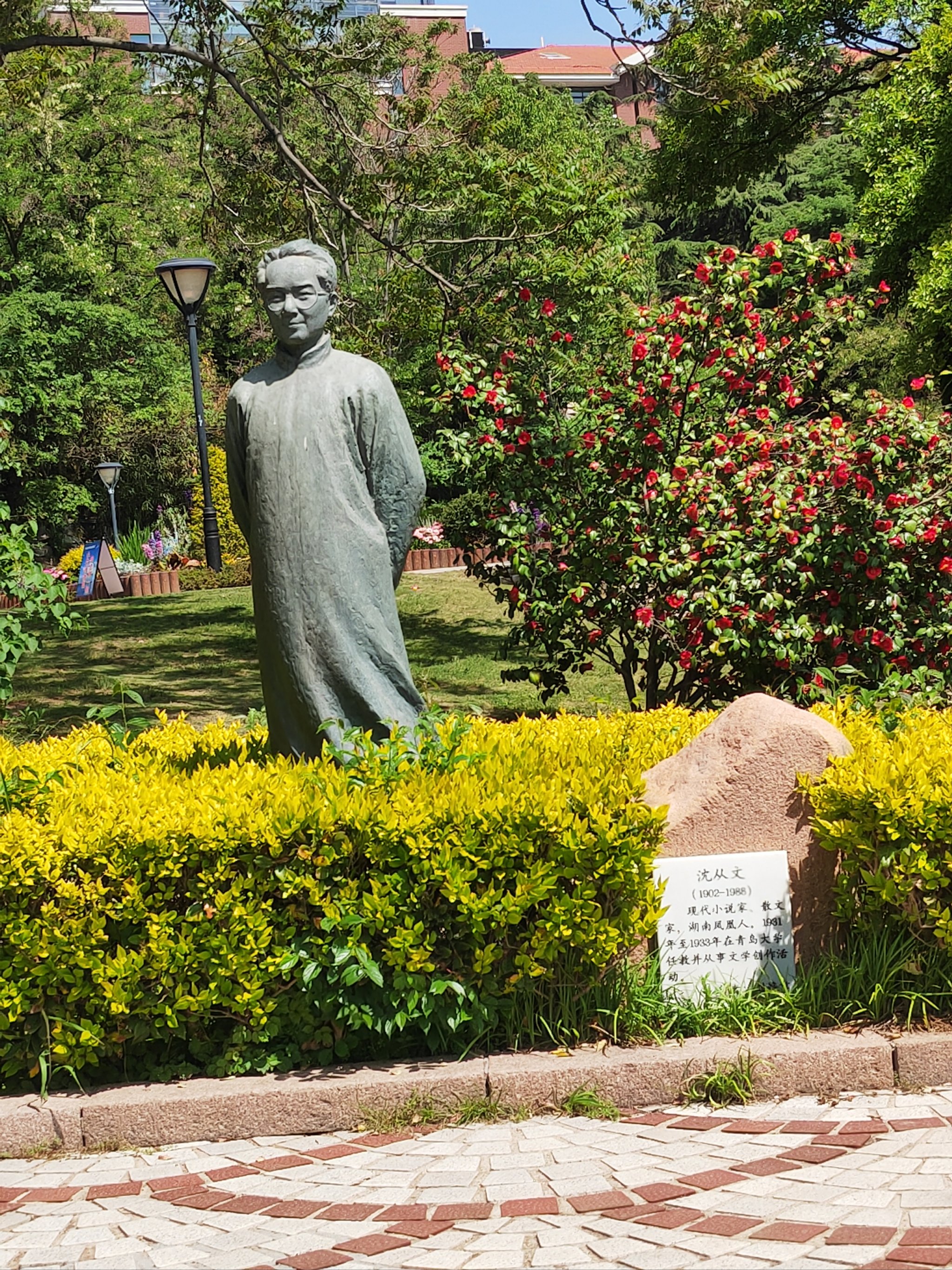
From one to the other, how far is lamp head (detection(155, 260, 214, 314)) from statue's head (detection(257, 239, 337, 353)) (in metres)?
8.39

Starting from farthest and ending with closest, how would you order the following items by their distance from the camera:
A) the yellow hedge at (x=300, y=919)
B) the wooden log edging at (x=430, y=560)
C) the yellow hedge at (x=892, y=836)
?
1. the wooden log edging at (x=430, y=560)
2. the yellow hedge at (x=892, y=836)
3. the yellow hedge at (x=300, y=919)

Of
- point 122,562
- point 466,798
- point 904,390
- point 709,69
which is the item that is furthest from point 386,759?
point 122,562

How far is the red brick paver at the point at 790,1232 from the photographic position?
303 centimetres

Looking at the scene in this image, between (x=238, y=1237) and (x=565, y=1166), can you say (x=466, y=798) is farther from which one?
(x=238, y=1237)

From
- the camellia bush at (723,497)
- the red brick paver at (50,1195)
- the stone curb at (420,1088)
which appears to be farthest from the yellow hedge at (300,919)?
the camellia bush at (723,497)

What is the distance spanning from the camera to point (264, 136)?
74.8ft

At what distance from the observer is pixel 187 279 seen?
12.7 metres

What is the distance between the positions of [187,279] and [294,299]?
28.3 feet

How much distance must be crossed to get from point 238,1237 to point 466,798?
148 centimetres

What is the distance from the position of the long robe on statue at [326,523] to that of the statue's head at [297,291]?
0.07 metres

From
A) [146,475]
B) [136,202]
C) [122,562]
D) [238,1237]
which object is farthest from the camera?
[146,475]

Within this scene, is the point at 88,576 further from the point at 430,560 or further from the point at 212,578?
the point at 430,560

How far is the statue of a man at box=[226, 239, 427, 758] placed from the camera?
15.1 feet

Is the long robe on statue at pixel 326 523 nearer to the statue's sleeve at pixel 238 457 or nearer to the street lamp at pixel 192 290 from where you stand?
the statue's sleeve at pixel 238 457
